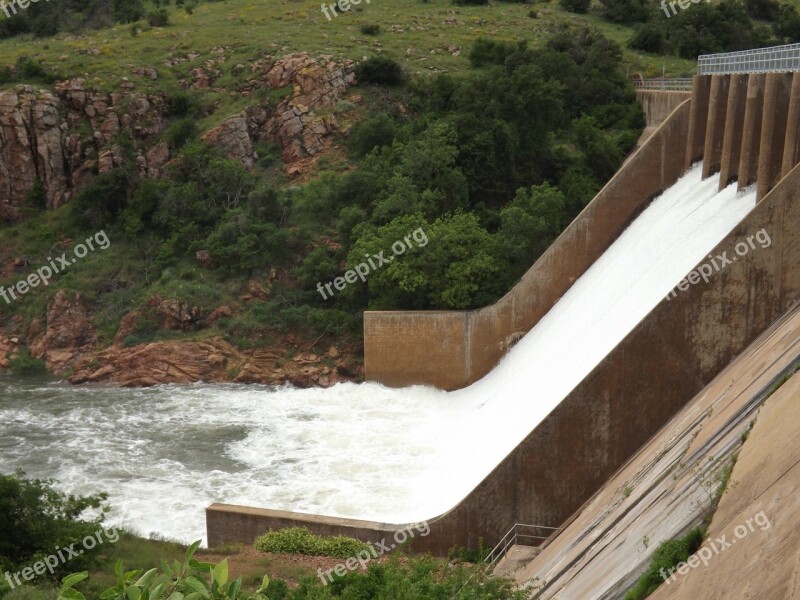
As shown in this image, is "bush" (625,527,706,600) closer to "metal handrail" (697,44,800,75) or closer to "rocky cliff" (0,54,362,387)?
"metal handrail" (697,44,800,75)

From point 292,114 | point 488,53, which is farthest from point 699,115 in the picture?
point 488,53

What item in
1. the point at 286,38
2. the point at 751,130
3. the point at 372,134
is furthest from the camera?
the point at 286,38

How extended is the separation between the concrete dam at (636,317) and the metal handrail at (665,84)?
770cm

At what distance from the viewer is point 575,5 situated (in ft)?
172

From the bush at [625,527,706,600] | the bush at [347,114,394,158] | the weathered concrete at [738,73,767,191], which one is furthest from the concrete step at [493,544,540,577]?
the bush at [347,114,394,158]

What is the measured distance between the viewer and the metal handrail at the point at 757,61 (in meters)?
19.5

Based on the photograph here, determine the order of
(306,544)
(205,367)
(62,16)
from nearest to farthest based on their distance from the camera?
1. (306,544)
2. (205,367)
3. (62,16)

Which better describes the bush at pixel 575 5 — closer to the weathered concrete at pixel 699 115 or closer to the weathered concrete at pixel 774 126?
the weathered concrete at pixel 699 115

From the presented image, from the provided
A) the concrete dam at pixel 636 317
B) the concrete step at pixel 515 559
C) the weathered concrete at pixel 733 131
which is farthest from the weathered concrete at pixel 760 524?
the weathered concrete at pixel 733 131

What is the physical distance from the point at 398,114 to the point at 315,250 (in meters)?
8.44

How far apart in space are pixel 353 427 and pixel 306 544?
23.7ft

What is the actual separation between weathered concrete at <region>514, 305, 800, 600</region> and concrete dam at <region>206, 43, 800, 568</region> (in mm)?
412

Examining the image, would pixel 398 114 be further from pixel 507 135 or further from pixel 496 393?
pixel 496 393

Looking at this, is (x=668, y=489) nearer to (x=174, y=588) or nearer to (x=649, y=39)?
(x=174, y=588)
